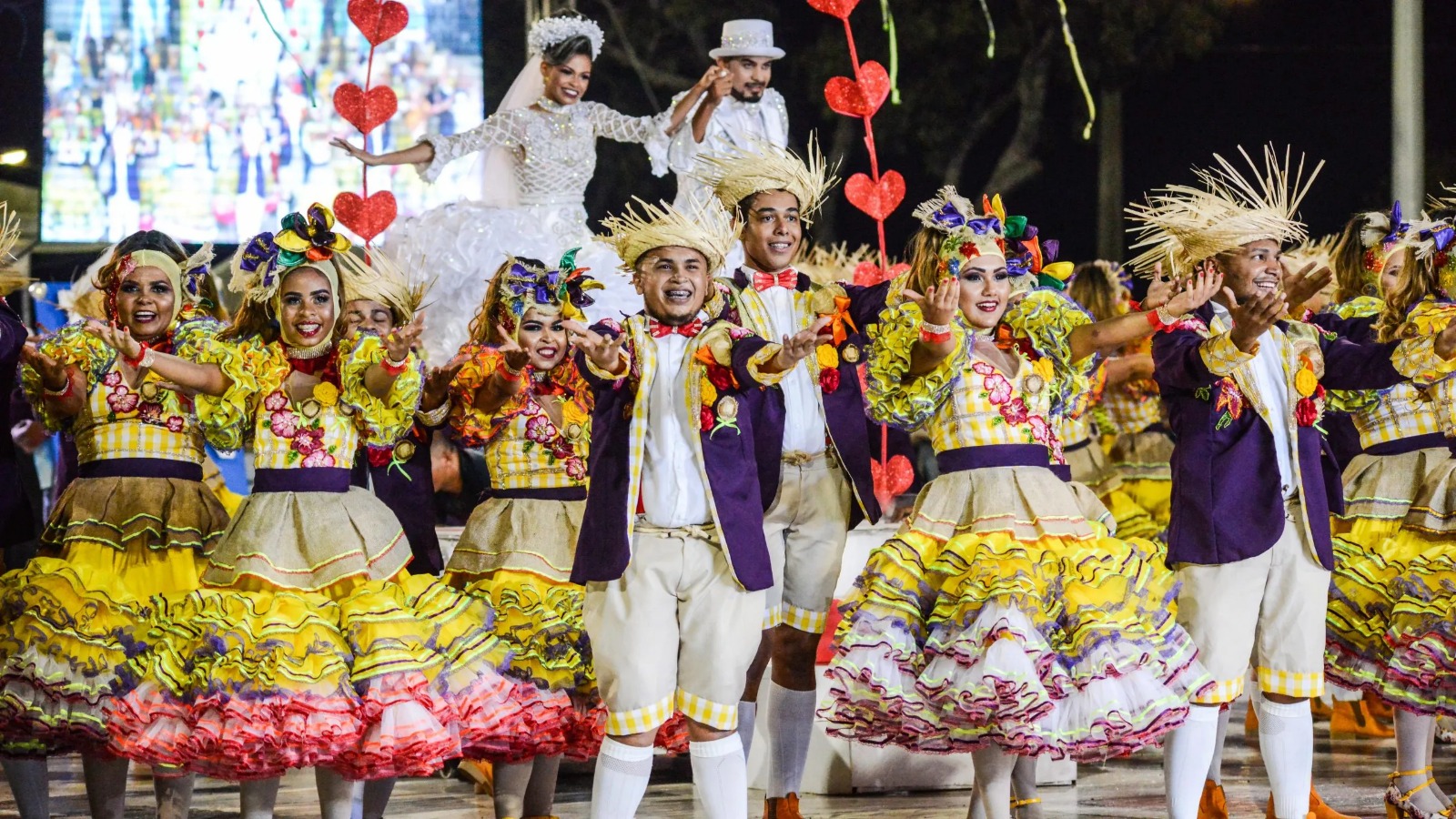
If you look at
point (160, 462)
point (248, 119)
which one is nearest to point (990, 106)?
point (248, 119)

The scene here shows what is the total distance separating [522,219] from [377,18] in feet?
2.90

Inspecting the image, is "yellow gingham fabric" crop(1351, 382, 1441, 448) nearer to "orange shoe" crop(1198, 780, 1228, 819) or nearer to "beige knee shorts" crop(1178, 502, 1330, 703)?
"beige knee shorts" crop(1178, 502, 1330, 703)

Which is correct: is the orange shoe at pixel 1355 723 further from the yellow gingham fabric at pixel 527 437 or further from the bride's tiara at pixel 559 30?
the bride's tiara at pixel 559 30

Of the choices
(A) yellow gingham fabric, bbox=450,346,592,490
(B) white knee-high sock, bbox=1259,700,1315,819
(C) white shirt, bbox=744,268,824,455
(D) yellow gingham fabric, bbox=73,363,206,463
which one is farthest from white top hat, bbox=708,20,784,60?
(B) white knee-high sock, bbox=1259,700,1315,819

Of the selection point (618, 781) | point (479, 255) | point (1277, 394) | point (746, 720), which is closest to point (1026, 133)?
point (479, 255)

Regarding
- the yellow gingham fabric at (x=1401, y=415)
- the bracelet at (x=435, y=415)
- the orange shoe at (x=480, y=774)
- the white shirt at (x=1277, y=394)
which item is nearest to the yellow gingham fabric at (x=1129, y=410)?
the yellow gingham fabric at (x=1401, y=415)

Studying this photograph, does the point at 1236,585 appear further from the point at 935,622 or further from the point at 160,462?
the point at 160,462

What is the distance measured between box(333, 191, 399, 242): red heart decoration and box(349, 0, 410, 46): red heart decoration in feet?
1.88

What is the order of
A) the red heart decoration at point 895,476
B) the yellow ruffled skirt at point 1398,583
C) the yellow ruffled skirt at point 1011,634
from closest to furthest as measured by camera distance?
the yellow ruffled skirt at point 1011,634, the yellow ruffled skirt at point 1398,583, the red heart decoration at point 895,476

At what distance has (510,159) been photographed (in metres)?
6.41

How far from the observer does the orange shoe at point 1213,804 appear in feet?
15.2

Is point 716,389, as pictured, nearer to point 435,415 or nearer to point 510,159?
point 435,415

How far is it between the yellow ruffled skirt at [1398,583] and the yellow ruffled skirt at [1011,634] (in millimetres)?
757

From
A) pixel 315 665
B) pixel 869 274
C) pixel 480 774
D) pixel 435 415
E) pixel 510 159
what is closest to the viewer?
pixel 315 665
